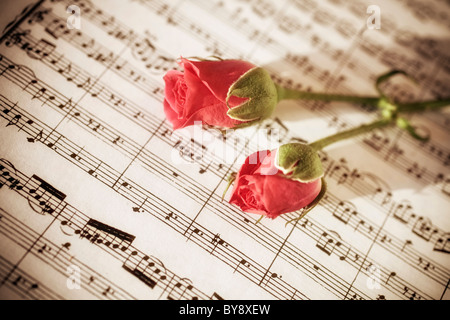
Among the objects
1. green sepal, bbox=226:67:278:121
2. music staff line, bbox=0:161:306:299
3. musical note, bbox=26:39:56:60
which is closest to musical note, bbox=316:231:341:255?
music staff line, bbox=0:161:306:299

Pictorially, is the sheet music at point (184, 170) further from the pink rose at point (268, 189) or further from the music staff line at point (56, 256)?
the pink rose at point (268, 189)

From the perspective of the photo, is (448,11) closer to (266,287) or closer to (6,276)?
(266,287)

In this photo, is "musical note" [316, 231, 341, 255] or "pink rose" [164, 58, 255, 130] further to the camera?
"musical note" [316, 231, 341, 255]

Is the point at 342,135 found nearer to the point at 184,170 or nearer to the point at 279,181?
the point at 279,181

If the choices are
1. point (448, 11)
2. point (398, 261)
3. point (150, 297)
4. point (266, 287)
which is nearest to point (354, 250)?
point (398, 261)

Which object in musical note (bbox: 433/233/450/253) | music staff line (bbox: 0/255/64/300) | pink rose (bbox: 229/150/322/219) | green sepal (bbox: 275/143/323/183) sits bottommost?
A: music staff line (bbox: 0/255/64/300)

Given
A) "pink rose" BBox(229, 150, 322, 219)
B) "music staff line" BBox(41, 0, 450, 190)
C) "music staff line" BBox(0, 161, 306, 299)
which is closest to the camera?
"pink rose" BBox(229, 150, 322, 219)

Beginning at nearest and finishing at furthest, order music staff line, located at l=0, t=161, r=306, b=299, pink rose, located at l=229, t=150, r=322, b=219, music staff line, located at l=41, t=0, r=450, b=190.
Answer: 1. pink rose, located at l=229, t=150, r=322, b=219
2. music staff line, located at l=0, t=161, r=306, b=299
3. music staff line, located at l=41, t=0, r=450, b=190

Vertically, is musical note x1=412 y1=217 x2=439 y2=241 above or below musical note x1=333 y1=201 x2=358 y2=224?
above

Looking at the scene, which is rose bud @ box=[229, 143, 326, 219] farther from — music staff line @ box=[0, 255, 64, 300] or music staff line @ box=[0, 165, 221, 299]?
music staff line @ box=[0, 255, 64, 300]
